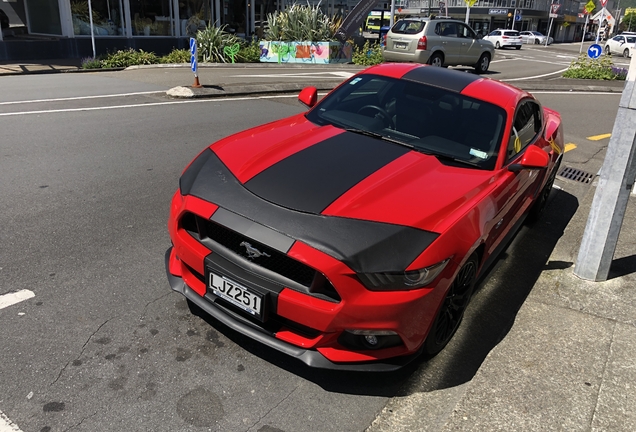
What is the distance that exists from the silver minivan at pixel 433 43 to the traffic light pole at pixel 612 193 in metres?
14.5

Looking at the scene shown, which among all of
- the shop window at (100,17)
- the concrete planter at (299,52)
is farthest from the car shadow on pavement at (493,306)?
the shop window at (100,17)

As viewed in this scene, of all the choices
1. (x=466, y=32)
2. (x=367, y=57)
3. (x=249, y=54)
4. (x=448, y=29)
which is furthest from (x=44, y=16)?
(x=466, y=32)

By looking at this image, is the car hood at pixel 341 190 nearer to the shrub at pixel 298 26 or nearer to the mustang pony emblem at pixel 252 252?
the mustang pony emblem at pixel 252 252

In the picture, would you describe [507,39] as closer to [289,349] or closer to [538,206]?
[538,206]

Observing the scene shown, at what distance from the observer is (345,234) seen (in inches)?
107

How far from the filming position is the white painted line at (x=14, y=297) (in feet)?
11.5

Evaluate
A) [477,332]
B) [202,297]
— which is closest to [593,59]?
[477,332]

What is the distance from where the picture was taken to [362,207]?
2.93 m

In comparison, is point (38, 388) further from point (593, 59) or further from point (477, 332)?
point (593, 59)

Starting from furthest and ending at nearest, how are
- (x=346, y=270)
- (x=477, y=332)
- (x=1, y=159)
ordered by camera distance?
(x=1, y=159)
(x=477, y=332)
(x=346, y=270)

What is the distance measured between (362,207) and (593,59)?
2086 cm

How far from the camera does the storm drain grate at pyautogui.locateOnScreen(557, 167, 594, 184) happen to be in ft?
25.1

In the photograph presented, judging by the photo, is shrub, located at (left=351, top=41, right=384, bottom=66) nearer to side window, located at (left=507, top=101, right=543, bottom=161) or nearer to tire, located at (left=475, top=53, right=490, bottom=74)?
tire, located at (left=475, top=53, right=490, bottom=74)

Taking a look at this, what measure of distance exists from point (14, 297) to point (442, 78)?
3.74 m
